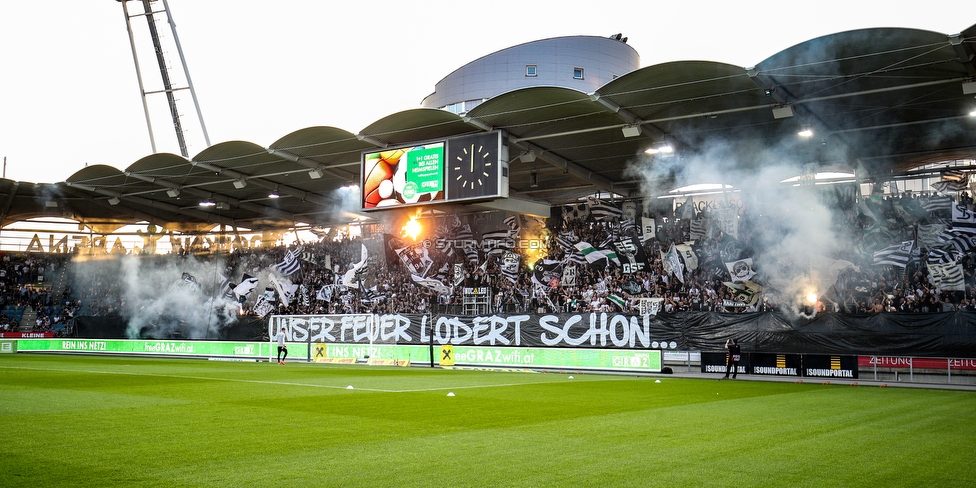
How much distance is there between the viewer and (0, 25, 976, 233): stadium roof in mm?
21234

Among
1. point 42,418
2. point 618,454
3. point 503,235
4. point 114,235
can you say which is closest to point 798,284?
point 503,235

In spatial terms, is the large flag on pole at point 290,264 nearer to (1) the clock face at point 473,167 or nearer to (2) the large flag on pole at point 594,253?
(2) the large flag on pole at point 594,253

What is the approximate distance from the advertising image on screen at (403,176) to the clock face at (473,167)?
17.3 inches

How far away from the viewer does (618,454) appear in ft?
26.0

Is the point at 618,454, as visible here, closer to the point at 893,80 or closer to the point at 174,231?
the point at 893,80

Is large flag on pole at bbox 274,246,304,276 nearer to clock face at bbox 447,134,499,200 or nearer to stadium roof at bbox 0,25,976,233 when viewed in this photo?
stadium roof at bbox 0,25,976,233

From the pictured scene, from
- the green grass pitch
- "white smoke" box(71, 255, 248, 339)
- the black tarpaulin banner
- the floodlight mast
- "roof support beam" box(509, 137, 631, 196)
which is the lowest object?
the green grass pitch

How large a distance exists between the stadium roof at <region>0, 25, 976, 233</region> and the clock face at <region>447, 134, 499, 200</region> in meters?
0.65

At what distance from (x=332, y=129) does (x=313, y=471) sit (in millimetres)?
22863

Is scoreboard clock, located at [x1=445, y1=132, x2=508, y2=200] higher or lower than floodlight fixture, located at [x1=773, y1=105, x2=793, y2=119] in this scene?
lower

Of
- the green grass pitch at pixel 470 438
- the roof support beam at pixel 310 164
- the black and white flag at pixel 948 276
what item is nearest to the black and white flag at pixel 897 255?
the black and white flag at pixel 948 276

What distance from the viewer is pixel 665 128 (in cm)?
2781

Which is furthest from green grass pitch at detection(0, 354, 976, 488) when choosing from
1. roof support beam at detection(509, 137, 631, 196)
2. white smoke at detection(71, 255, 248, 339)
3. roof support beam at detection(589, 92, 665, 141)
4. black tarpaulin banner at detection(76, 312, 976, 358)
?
white smoke at detection(71, 255, 248, 339)

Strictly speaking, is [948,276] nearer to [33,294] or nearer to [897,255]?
[897,255]
